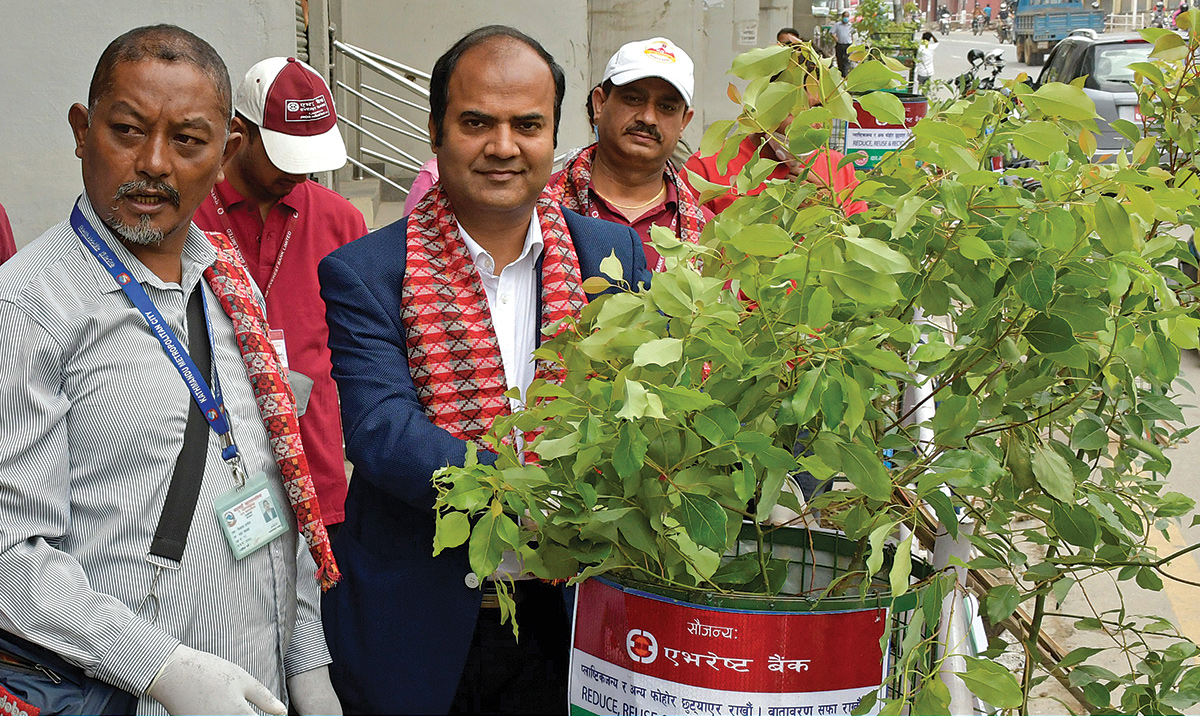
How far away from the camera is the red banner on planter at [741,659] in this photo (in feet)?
4.06

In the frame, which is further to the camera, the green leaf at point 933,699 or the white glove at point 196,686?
the white glove at point 196,686

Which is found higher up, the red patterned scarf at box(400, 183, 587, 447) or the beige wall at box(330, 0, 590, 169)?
the beige wall at box(330, 0, 590, 169)

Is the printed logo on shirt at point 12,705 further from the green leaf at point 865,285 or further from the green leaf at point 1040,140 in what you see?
the green leaf at point 1040,140

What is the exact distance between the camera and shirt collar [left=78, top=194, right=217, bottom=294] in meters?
1.91

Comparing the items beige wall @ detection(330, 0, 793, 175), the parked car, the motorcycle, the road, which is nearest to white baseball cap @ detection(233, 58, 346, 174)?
the motorcycle

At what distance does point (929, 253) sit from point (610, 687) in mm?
623

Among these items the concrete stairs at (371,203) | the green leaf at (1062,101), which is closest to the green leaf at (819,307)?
the green leaf at (1062,101)

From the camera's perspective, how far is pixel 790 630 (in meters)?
1.24

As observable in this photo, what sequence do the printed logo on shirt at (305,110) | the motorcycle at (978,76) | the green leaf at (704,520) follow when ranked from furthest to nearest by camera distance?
the printed logo on shirt at (305,110) → the motorcycle at (978,76) → the green leaf at (704,520)

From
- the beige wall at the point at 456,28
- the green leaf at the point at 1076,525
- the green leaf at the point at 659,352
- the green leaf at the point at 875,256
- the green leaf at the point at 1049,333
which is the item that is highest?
the beige wall at the point at 456,28

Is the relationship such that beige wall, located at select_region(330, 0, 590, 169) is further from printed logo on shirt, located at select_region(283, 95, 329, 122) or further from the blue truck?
the blue truck

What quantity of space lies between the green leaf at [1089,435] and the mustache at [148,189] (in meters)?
1.54

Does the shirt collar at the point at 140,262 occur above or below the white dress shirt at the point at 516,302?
above

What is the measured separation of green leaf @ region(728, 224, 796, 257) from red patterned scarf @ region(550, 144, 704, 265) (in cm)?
221
